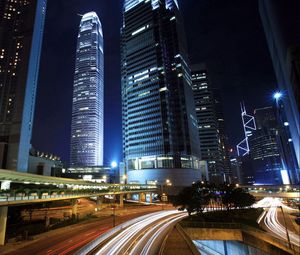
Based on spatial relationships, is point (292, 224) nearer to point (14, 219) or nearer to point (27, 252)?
point (27, 252)

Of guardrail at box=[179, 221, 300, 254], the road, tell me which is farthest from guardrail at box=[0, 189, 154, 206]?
guardrail at box=[179, 221, 300, 254]

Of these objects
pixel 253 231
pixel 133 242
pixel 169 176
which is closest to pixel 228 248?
pixel 253 231

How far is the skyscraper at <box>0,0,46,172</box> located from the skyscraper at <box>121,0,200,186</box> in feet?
237

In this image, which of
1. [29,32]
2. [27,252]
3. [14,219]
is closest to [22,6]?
[29,32]

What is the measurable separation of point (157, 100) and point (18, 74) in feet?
311

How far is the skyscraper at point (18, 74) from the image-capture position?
4210 inches

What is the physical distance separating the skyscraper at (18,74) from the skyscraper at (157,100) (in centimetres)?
7215

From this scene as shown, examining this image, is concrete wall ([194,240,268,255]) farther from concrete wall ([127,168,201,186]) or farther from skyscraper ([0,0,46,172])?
skyscraper ([0,0,46,172])

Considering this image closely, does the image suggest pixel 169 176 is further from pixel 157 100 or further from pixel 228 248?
pixel 228 248

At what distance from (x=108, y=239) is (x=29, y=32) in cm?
14442

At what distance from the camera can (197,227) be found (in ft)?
145

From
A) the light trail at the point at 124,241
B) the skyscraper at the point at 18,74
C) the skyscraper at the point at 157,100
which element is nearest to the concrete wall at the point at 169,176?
the skyscraper at the point at 157,100

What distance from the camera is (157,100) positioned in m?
156

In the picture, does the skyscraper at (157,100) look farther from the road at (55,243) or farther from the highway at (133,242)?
the road at (55,243)
